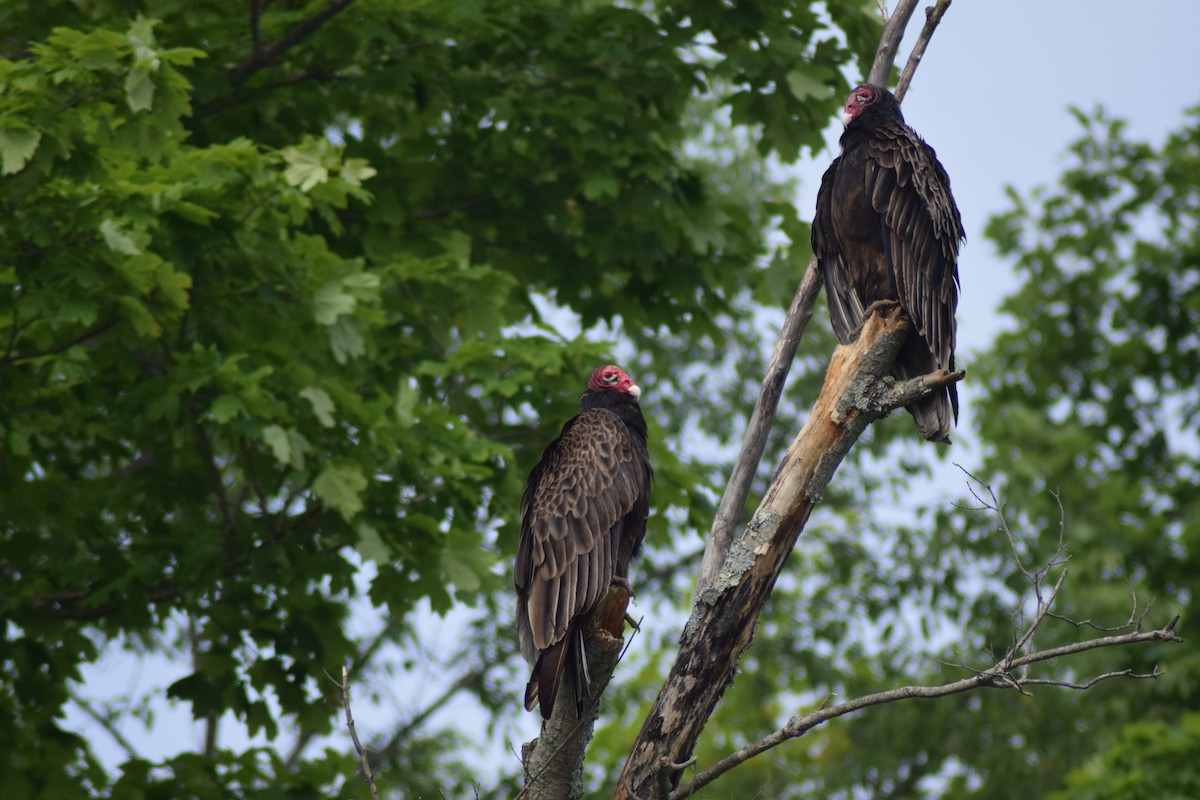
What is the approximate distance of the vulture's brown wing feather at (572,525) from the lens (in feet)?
11.4

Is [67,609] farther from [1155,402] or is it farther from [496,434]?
[1155,402]

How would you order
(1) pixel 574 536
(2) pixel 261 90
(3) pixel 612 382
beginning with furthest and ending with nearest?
1. (2) pixel 261 90
2. (3) pixel 612 382
3. (1) pixel 574 536

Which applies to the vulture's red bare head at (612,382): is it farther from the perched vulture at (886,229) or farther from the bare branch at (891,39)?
the bare branch at (891,39)

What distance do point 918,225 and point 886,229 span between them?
0.10 meters

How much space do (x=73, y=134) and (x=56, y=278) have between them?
48 cm

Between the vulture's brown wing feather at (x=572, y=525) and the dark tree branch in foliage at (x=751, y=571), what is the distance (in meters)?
0.31

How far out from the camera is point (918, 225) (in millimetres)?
4105

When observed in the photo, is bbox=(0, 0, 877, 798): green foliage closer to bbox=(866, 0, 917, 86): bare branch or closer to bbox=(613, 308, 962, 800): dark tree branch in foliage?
bbox=(613, 308, 962, 800): dark tree branch in foliage

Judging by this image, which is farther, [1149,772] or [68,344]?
[1149,772]

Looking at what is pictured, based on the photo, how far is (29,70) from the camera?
14.0ft

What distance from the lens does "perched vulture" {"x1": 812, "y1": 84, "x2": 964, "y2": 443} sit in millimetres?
3914

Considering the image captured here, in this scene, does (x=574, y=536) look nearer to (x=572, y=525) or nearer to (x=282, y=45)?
(x=572, y=525)

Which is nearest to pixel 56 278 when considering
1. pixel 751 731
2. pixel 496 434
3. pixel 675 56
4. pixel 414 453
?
pixel 414 453

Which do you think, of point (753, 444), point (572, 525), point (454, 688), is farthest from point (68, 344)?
point (454, 688)
